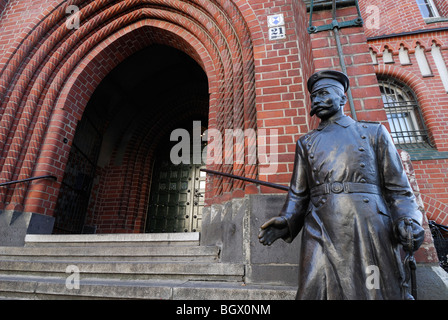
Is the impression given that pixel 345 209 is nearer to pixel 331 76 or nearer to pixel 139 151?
pixel 331 76

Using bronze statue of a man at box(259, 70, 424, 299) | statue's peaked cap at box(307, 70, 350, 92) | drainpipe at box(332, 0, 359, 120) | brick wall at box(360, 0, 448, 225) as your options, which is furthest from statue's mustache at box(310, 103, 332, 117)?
brick wall at box(360, 0, 448, 225)

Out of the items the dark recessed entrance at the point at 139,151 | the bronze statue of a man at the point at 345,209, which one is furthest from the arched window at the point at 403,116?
the bronze statue of a man at the point at 345,209

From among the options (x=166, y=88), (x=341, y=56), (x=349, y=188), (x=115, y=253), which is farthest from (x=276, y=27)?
(x=166, y=88)

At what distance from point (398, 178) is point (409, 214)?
0.19 meters

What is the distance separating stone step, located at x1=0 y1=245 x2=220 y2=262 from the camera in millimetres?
2510

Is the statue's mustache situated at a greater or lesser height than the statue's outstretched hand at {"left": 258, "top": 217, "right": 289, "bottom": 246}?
greater

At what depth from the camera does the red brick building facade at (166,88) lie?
2562mm

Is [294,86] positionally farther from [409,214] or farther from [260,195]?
[409,214]

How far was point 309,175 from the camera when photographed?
1.34m

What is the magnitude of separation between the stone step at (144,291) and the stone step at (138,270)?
0.26 ft

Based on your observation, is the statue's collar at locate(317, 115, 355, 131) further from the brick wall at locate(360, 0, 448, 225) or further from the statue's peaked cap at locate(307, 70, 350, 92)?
the brick wall at locate(360, 0, 448, 225)

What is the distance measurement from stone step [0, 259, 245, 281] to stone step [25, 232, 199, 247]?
519 millimetres

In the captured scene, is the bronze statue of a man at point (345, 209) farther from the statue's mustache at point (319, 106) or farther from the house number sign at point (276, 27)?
the house number sign at point (276, 27)

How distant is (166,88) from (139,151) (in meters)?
1.76
